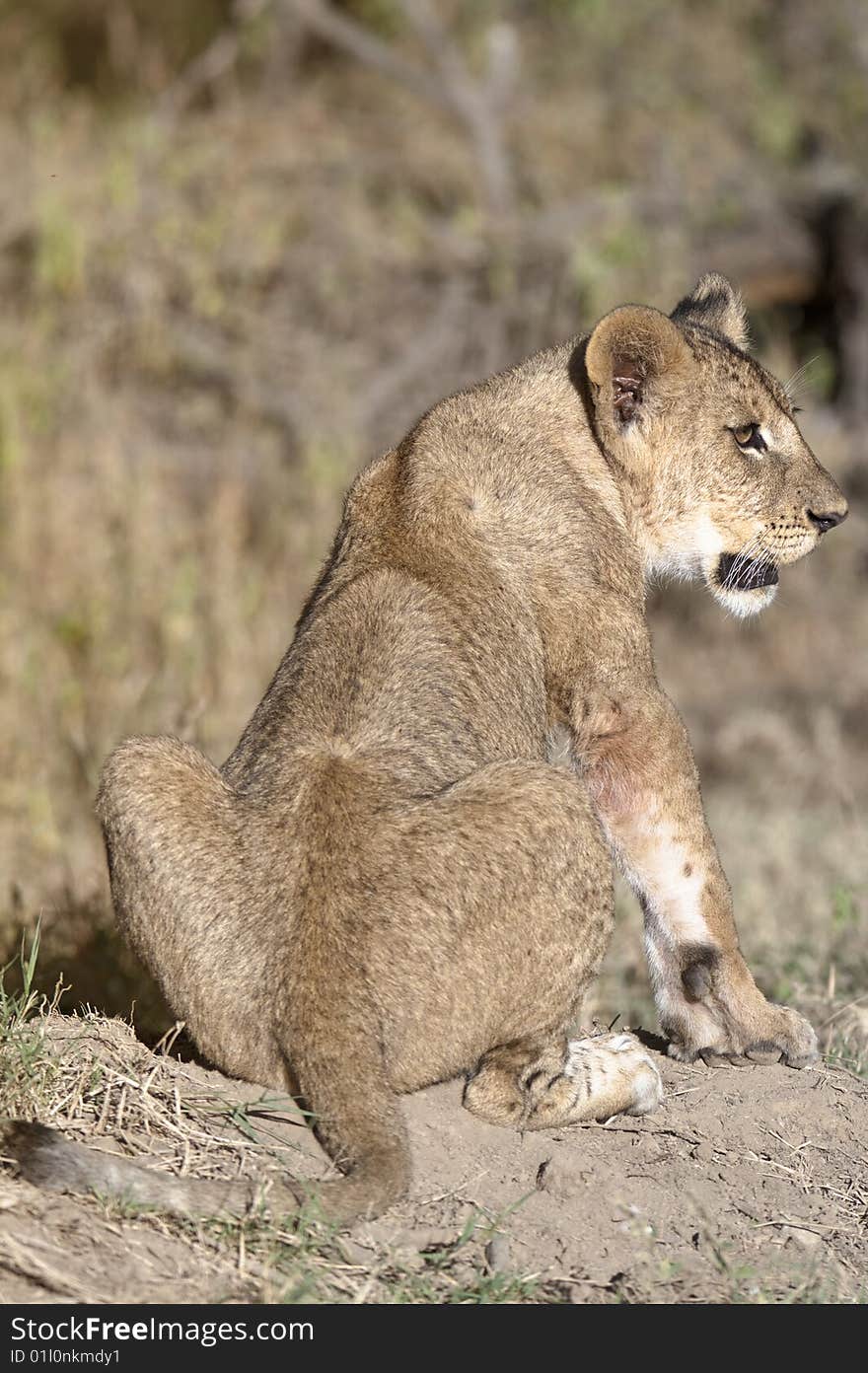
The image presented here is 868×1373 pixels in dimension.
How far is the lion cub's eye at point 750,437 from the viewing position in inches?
222

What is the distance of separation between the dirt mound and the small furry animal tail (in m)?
0.05

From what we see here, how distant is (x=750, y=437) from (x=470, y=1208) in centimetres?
275

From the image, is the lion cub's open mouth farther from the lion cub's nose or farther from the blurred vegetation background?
the blurred vegetation background

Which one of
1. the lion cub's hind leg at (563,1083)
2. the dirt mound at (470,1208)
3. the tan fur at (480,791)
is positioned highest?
the tan fur at (480,791)

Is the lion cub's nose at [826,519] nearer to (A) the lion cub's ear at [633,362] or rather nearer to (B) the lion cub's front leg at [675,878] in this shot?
(A) the lion cub's ear at [633,362]

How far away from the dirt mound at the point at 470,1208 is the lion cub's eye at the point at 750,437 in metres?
2.09

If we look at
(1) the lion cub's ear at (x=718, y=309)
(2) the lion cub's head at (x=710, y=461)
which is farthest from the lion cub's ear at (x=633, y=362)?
(1) the lion cub's ear at (x=718, y=309)

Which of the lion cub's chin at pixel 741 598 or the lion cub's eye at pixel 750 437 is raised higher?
the lion cub's eye at pixel 750 437

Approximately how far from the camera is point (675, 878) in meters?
5.14

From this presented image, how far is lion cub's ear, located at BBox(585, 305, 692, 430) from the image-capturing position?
17.3 ft

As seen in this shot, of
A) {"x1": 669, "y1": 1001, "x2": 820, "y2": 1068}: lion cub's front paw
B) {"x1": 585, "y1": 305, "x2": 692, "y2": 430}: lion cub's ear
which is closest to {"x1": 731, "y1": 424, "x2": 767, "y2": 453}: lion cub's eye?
{"x1": 585, "y1": 305, "x2": 692, "y2": 430}: lion cub's ear

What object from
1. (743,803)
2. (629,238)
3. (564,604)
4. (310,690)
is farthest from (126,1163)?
(629,238)
